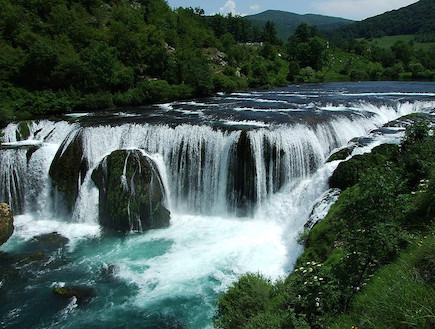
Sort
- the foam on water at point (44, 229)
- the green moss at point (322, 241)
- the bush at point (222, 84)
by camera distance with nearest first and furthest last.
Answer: the green moss at point (322, 241), the foam on water at point (44, 229), the bush at point (222, 84)

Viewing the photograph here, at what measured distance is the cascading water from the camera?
1161 centimetres

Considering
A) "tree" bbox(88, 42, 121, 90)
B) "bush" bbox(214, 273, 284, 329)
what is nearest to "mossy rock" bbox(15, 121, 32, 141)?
"tree" bbox(88, 42, 121, 90)

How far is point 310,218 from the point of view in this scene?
13.7 m

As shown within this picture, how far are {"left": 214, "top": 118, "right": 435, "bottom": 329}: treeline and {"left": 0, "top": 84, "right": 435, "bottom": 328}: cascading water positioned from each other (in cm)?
319

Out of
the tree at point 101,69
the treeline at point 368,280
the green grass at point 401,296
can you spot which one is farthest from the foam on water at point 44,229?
the tree at point 101,69

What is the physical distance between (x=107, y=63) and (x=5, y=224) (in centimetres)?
2292

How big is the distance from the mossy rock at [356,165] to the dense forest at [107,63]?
23.0 meters

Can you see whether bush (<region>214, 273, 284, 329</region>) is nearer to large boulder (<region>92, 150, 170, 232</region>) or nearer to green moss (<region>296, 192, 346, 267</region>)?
green moss (<region>296, 192, 346, 267</region>)

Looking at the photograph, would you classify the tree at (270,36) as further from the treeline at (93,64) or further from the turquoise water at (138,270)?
the turquoise water at (138,270)

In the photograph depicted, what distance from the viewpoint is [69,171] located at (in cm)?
1823

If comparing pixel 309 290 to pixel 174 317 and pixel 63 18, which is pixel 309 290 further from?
pixel 63 18

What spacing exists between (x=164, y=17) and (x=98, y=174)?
57.9 metres

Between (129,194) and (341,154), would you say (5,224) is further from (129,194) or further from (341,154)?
(341,154)

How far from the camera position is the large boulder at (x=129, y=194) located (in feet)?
53.9
